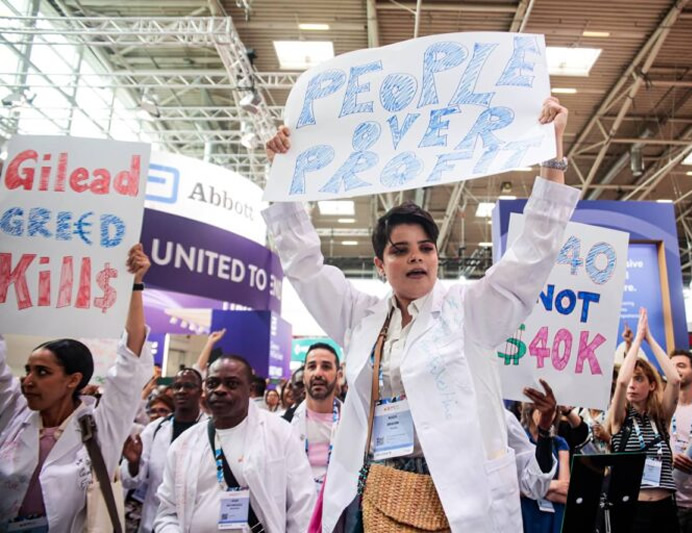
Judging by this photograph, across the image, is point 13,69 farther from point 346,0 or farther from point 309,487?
point 309,487

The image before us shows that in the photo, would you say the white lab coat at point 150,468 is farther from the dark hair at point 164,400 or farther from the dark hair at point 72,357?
the dark hair at point 164,400

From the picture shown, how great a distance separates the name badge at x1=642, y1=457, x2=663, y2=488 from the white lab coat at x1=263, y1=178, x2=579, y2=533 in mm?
2056

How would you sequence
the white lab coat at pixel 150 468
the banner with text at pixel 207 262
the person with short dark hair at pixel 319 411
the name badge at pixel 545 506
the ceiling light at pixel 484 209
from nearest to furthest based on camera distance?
the name badge at pixel 545 506 → the white lab coat at pixel 150 468 → the person with short dark hair at pixel 319 411 → the banner with text at pixel 207 262 → the ceiling light at pixel 484 209

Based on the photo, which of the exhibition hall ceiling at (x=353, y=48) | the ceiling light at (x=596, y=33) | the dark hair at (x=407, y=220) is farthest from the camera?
the ceiling light at (x=596, y=33)

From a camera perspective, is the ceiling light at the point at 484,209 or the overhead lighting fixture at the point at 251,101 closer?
the overhead lighting fixture at the point at 251,101

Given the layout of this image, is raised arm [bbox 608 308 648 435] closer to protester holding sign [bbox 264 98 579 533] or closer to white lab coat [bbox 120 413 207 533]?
protester holding sign [bbox 264 98 579 533]

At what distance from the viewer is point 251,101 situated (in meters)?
8.16

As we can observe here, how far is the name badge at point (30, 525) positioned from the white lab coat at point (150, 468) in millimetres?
868

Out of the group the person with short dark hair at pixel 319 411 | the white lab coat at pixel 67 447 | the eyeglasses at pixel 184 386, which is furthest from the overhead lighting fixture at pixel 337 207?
the white lab coat at pixel 67 447

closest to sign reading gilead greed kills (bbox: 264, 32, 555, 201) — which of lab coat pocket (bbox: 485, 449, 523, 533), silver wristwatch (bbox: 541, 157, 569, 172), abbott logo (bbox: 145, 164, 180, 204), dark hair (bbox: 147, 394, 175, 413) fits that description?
silver wristwatch (bbox: 541, 157, 569, 172)

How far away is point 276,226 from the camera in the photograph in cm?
159

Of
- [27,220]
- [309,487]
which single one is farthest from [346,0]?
[309,487]

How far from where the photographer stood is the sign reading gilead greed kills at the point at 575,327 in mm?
2543

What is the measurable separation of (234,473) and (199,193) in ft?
18.4
